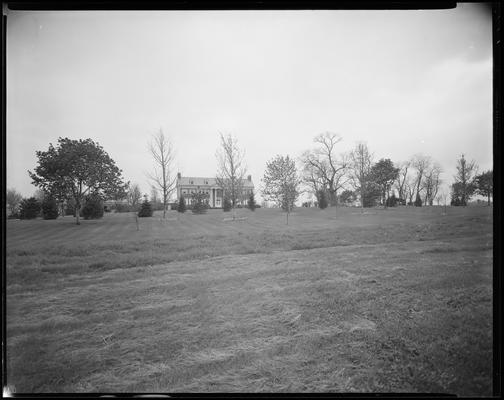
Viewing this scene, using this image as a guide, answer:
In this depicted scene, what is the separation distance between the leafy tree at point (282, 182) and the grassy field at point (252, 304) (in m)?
0.57

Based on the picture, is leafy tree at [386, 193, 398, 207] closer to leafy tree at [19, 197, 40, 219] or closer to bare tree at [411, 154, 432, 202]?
bare tree at [411, 154, 432, 202]

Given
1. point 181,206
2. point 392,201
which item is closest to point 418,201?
point 392,201

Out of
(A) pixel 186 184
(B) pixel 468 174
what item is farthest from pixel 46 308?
(B) pixel 468 174

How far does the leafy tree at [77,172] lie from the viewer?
4.87 m

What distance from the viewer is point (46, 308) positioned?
13.7 ft

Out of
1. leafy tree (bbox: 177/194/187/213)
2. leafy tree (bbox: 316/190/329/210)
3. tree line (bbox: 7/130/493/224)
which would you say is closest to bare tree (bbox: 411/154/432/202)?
tree line (bbox: 7/130/493/224)

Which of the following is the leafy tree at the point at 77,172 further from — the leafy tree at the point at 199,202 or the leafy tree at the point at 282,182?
the leafy tree at the point at 282,182

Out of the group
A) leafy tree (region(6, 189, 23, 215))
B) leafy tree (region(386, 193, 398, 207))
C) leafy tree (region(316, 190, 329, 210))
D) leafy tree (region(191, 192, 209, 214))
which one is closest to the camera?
leafy tree (region(6, 189, 23, 215))

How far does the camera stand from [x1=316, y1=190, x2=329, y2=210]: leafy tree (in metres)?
7.35

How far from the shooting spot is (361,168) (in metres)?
6.31

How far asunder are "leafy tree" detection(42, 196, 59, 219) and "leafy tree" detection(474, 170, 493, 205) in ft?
34.7

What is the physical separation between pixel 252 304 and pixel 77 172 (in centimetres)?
572

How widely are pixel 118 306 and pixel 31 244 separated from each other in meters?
2.97
